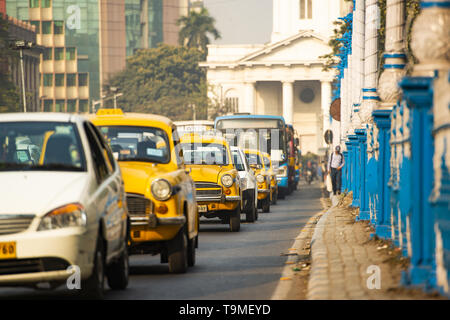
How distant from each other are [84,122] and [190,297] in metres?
1.73

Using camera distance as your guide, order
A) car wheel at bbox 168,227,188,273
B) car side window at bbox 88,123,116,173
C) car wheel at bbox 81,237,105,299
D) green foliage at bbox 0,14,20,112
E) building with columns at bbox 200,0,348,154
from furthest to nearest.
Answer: building with columns at bbox 200,0,348,154 → green foliage at bbox 0,14,20,112 → car wheel at bbox 168,227,188,273 → car side window at bbox 88,123,116,173 → car wheel at bbox 81,237,105,299

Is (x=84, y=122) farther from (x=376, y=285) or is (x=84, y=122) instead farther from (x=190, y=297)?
(x=376, y=285)

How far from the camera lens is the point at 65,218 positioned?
838cm

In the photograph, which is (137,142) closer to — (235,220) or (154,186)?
(154,186)

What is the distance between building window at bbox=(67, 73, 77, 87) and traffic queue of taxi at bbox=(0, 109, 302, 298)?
426 feet

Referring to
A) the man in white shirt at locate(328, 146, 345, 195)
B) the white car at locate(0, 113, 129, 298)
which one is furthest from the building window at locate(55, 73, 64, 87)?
the white car at locate(0, 113, 129, 298)

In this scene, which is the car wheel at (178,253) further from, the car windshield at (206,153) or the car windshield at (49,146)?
the car windshield at (206,153)

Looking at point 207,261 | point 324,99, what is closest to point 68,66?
point 324,99

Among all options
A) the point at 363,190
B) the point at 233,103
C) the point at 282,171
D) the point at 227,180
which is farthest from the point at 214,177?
the point at 233,103

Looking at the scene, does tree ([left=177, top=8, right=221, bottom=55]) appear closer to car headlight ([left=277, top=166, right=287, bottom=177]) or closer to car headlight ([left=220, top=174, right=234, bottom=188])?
car headlight ([left=277, top=166, right=287, bottom=177])

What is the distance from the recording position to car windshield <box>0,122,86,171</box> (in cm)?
912

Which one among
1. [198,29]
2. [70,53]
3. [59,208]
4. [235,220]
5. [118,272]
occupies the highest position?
[198,29]

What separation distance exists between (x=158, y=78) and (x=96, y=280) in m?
120

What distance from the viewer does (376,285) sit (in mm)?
9148
